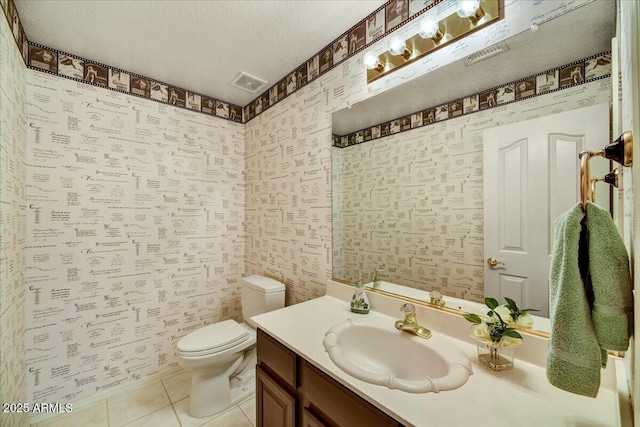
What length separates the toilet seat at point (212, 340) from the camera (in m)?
1.57

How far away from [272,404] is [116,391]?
1516mm

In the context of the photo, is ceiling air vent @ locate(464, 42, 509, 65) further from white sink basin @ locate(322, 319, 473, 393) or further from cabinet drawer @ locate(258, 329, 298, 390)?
cabinet drawer @ locate(258, 329, 298, 390)

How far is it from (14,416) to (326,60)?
2.55 metres

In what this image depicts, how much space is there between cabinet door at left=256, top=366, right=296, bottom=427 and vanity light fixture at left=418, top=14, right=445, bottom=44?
1.65m

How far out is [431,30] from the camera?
3.78 feet

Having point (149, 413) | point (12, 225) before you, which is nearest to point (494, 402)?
point (149, 413)

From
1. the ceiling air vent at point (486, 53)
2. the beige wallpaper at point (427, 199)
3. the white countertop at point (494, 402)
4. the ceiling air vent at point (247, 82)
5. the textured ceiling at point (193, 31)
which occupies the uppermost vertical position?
the textured ceiling at point (193, 31)

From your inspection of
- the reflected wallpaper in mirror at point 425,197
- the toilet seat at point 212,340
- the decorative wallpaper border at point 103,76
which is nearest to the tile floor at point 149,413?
the toilet seat at point 212,340

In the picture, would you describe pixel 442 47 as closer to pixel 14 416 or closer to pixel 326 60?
pixel 326 60

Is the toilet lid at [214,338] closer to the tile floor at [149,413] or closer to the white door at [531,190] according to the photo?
the tile floor at [149,413]

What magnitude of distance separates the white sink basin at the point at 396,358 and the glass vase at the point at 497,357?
0.19ft

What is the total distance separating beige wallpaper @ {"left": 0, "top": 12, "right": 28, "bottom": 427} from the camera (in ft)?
3.75

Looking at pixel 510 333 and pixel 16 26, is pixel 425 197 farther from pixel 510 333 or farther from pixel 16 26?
pixel 16 26

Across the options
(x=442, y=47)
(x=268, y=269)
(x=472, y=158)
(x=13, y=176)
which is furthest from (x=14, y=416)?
(x=442, y=47)
